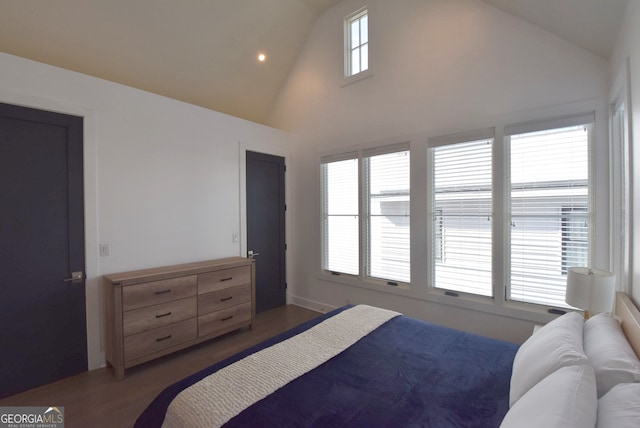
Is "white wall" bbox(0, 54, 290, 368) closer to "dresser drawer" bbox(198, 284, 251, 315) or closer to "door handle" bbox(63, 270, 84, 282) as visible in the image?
"door handle" bbox(63, 270, 84, 282)

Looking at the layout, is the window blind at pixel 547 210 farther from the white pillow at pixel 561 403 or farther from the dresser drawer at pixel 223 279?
the dresser drawer at pixel 223 279

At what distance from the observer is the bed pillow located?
1.12 meters

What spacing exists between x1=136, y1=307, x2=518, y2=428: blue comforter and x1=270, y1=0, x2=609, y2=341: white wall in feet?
4.61

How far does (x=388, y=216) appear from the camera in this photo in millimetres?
3578

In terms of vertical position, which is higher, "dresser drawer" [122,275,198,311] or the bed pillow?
the bed pillow

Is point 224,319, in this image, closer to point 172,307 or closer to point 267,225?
point 172,307

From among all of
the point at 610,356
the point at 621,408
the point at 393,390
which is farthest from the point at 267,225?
the point at 621,408

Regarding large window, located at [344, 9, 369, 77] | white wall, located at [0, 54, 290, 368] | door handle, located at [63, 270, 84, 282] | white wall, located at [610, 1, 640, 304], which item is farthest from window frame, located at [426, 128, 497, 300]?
door handle, located at [63, 270, 84, 282]

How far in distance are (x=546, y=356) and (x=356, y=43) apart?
4.06 m

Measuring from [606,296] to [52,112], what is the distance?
14.4 feet

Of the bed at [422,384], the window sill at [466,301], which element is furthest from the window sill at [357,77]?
the bed at [422,384]

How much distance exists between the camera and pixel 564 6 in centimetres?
207

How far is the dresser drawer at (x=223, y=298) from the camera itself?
3.06m

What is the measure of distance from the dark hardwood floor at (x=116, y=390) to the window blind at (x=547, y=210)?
297 centimetres
